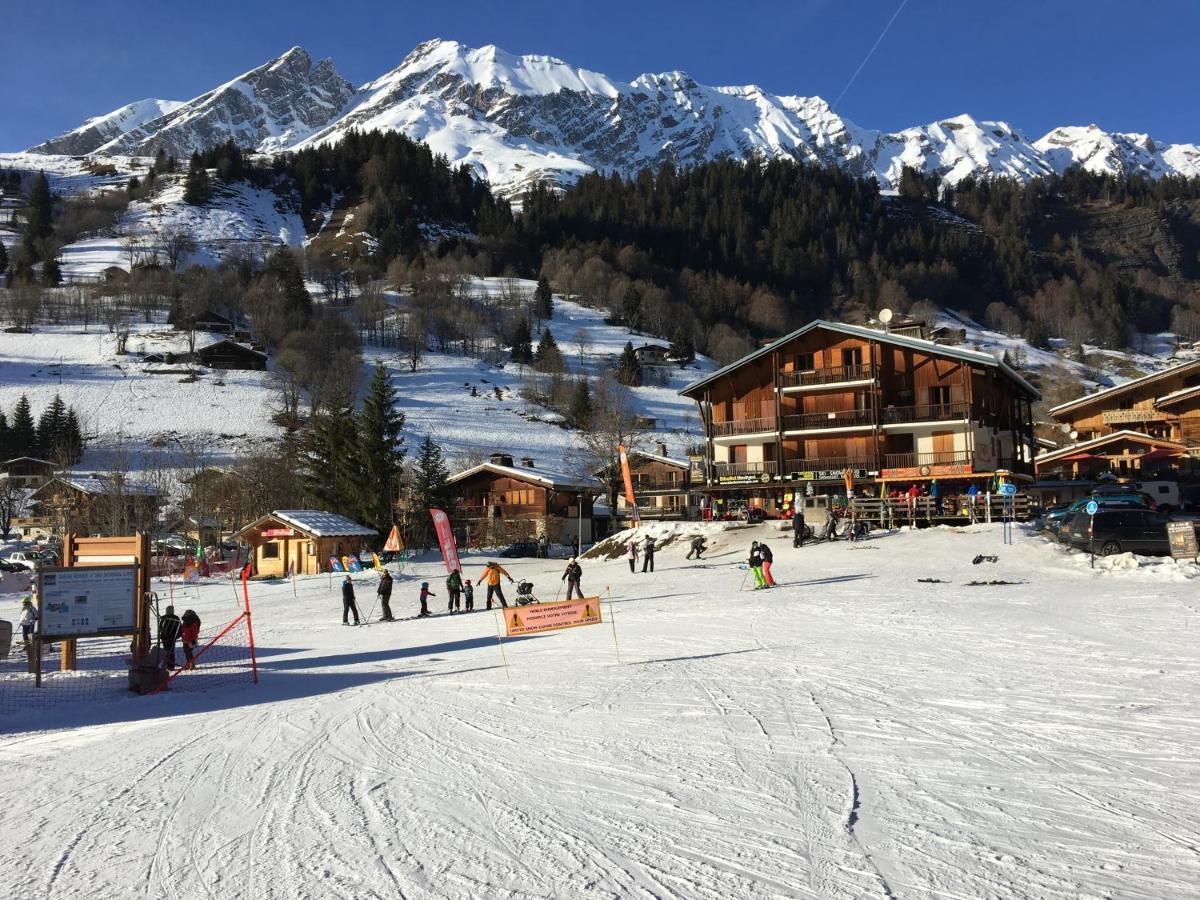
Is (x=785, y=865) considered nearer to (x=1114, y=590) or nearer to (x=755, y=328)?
(x=1114, y=590)

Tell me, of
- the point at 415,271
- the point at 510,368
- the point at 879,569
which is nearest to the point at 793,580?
the point at 879,569

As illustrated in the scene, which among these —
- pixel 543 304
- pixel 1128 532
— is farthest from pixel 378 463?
pixel 543 304

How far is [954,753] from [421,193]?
187 metres

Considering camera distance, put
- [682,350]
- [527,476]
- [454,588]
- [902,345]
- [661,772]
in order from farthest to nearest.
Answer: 1. [682,350]
2. [527,476]
3. [902,345]
4. [454,588]
5. [661,772]

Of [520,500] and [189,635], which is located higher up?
[520,500]

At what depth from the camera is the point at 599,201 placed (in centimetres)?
18212

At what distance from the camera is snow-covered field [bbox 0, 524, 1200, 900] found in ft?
17.2

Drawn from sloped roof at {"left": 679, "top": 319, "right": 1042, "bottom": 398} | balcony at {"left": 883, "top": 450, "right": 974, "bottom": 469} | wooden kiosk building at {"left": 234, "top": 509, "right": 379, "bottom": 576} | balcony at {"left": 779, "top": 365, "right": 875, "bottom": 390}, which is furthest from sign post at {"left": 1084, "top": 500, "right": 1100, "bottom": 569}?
wooden kiosk building at {"left": 234, "top": 509, "right": 379, "bottom": 576}

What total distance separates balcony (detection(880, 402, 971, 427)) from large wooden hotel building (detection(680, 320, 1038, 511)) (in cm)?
5

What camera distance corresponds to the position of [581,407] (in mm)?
84500

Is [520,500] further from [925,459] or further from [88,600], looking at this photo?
[88,600]

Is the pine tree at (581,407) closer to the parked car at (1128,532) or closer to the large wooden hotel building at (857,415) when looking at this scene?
the large wooden hotel building at (857,415)

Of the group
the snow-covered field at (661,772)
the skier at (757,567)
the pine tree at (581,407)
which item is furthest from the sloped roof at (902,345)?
the pine tree at (581,407)

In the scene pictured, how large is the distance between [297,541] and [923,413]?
31.5m
